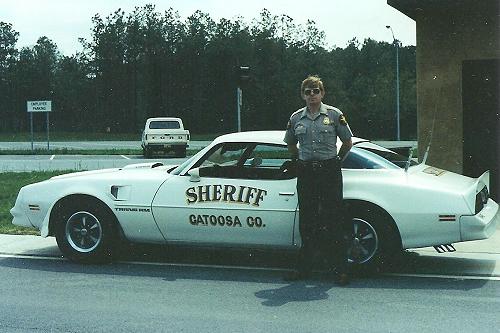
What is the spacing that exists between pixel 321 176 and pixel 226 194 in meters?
0.99

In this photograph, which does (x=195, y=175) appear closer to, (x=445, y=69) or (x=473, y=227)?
(x=473, y=227)

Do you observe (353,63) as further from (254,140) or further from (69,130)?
(254,140)

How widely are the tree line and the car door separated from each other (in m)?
58.4

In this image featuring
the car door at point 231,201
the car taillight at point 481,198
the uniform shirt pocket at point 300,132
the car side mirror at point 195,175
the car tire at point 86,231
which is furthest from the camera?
the car tire at point 86,231

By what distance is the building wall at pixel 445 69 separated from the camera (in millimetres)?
11602

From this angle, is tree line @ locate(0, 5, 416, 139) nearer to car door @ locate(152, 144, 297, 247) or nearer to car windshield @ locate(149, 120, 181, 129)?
car windshield @ locate(149, 120, 181, 129)

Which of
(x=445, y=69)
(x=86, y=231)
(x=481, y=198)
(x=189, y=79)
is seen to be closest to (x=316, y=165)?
(x=481, y=198)

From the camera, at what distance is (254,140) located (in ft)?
24.0

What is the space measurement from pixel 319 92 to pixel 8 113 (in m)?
89.0

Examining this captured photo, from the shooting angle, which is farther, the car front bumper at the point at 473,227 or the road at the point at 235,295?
the car front bumper at the point at 473,227

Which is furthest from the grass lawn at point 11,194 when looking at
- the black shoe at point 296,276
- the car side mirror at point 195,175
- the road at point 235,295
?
the black shoe at point 296,276

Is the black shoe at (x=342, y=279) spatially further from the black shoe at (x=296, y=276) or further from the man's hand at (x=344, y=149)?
the man's hand at (x=344, y=149)

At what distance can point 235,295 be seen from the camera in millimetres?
6191

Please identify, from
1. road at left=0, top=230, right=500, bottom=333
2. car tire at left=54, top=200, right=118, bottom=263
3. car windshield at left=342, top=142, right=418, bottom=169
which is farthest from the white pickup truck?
car windshield at left=342, top=142, right=418, bottom=169
